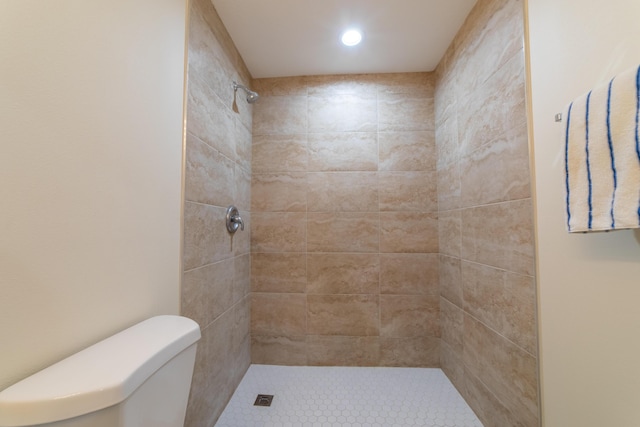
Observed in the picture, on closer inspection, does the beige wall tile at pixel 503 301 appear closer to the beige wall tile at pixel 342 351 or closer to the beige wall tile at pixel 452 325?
the beige wall tile at pixel 452 325

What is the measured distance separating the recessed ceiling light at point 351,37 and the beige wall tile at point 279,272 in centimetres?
140

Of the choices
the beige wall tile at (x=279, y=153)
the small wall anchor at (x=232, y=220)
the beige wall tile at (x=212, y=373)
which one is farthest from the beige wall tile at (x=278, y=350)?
the beige wall tile at (x=279, y=153)

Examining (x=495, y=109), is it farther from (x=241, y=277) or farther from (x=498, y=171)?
(x=241, y=277)

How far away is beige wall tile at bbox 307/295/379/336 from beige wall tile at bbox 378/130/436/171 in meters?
0.96

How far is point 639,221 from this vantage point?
56cm

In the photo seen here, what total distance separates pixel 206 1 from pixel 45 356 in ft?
5.00

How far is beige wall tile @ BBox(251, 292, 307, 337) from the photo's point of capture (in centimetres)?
187

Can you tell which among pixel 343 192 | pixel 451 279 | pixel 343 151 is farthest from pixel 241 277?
pixel 451 279

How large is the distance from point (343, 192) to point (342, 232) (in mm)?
290

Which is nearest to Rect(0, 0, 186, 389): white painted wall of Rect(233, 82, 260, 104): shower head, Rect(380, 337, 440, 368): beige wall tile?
Rect(233, 82, 260, 104): shower head

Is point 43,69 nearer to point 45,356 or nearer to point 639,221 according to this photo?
point 45,356

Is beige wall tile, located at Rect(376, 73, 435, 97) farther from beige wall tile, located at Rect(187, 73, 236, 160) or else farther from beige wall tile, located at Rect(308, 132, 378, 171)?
beige wall tile, located at Rect(187, 73, 236, 160)

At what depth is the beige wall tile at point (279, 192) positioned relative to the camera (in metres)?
1.90

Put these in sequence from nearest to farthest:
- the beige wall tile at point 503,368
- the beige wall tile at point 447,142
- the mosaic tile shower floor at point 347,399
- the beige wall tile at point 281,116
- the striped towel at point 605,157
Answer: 1. the striped towel at point 605,157
2. the beige wall tile at point 503,368
3. the mosaic tile shower floor at point 347,399
4. the beige wall tile at point 447,142
5. the beige wall tile at point 281,116
